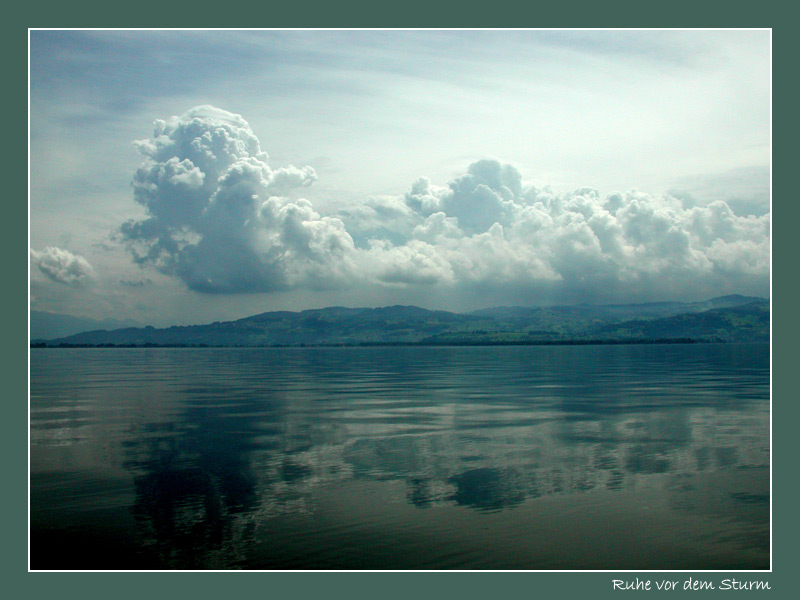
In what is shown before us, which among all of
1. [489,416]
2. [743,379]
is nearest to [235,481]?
[489,416]

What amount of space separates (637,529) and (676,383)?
52.3m

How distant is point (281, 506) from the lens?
21406mm

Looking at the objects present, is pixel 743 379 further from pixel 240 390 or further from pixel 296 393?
pixel 240 390

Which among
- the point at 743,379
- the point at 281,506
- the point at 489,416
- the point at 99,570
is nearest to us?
the point at 99,570

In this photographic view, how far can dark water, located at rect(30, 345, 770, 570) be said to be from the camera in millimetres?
18297

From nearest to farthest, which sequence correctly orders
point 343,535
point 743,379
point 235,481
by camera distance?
point 343,535, point 235,481, point 743,379

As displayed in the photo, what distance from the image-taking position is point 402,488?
23.5m

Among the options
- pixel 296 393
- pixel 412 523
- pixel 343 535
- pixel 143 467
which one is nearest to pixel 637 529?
pixel 412 523

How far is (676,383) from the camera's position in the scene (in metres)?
67.6

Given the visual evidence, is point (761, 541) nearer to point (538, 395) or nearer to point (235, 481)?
point (235, 481)

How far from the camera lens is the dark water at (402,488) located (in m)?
18.3

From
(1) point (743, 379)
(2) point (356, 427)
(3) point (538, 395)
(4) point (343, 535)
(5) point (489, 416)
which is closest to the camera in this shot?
(4) point (343, 535)

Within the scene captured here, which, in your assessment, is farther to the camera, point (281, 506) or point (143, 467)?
point (143, 467)

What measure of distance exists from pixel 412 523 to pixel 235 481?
26.4ft
